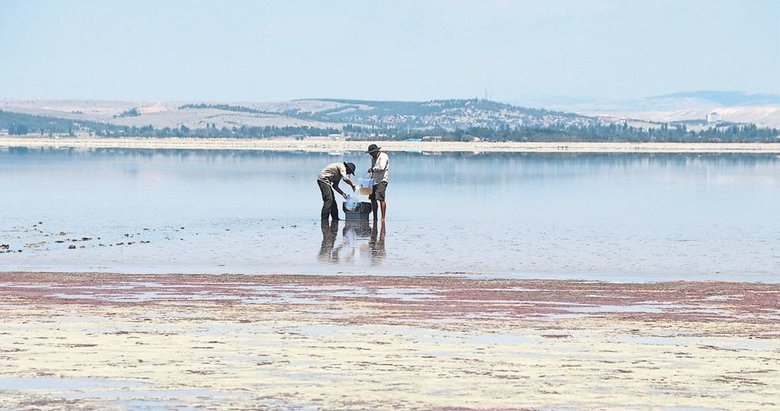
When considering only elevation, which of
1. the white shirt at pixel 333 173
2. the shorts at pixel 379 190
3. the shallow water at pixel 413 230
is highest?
the white shirt at pixel 333 173

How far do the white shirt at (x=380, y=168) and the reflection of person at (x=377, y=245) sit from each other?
0.98 meters

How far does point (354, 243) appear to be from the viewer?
2959 cm

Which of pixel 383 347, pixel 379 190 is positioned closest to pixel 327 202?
pixel 379 190

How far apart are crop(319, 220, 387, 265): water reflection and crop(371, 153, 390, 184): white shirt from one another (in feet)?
3.25

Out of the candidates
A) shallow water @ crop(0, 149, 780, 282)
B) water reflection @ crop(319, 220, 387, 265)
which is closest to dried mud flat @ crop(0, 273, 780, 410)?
shallow water @ crop(0, 149, 780, 282)

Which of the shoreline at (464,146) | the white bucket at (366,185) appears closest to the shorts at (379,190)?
the white bucket at (366,185)

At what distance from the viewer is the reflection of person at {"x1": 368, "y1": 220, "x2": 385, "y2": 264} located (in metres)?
26.3

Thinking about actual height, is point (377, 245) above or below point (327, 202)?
below

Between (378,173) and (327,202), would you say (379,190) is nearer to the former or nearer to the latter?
(378,173)

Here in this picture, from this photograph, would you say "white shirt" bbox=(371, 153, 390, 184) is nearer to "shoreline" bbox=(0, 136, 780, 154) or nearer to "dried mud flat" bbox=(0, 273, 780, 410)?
"dried mud flat" bbox=(0, 273, 780, 410)

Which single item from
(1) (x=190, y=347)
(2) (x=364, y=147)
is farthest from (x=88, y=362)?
Answer: (2) (x=364, y=147)

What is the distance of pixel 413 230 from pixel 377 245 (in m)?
4.78

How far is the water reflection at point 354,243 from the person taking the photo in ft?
85.8

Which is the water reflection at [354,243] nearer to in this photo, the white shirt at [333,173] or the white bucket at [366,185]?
the white bucket at [366,185]
